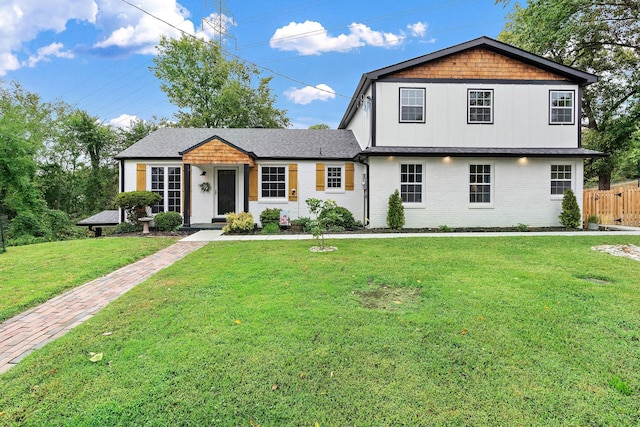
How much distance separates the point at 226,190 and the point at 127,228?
4123 millimetres

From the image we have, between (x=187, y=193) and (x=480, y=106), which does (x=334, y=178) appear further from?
(x=480, y=106)

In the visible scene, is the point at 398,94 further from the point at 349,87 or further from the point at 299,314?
the point at 299,314

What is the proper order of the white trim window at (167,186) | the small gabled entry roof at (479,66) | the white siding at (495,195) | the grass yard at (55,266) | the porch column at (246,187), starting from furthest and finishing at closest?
the white trim window at (167,186) → the porch column at (246,187) → the white siding at (495,195) → the small gabled entry roof at (479,66) → the grass yard at (55,266)

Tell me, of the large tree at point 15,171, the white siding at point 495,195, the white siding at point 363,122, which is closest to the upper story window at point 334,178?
the white siding at point 363,122

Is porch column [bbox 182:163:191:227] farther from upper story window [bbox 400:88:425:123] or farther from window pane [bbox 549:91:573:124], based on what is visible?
window pane [bbox 549:91:573:124]

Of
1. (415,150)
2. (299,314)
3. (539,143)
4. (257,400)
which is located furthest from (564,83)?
(257,400)

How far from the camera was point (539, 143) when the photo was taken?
12.3 metres

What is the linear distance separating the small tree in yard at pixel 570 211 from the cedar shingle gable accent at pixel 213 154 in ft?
41.0

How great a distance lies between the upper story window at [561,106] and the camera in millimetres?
12352

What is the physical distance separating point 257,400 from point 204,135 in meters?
15.2

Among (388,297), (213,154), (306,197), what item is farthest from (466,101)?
(388,297)

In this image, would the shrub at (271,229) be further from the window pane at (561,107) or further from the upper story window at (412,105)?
the window pane at (561,107)

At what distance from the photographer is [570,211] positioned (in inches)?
465

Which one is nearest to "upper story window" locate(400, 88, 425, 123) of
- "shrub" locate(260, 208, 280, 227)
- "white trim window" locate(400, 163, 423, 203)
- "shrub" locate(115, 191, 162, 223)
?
"white trim window" locate(400, 163, 423, 203)
